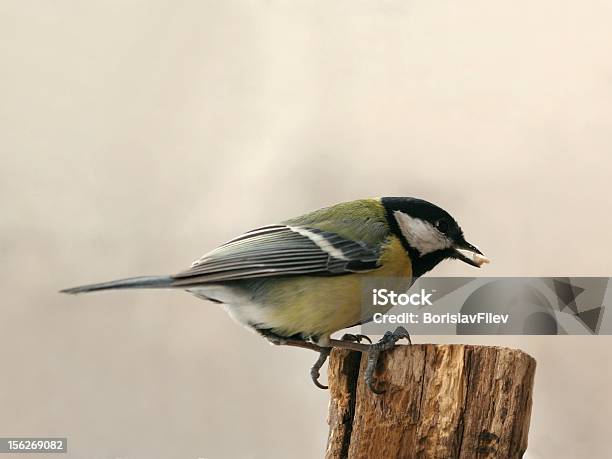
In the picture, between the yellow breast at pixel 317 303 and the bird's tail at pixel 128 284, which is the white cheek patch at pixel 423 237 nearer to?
the yellow breast at pixel 317 303

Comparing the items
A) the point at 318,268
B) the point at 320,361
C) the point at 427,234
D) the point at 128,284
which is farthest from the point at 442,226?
the point at 128,284

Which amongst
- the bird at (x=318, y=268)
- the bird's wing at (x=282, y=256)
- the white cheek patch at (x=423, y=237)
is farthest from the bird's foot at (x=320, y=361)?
the white cheek patch at (x=423, y=237)

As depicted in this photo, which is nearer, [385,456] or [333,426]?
[385,456]

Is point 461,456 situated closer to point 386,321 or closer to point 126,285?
point 386,321

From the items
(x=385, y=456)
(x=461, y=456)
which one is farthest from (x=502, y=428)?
(x=385, y=456)

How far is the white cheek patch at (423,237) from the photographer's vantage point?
170cm

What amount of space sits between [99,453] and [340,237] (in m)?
1.14

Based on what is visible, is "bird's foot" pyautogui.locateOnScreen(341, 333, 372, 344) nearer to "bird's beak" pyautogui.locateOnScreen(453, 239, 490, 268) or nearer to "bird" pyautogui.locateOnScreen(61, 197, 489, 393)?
"bird" pyautogui.locateOnScreen(61, 197, 489, 393)

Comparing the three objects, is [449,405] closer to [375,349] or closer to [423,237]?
[375,349]

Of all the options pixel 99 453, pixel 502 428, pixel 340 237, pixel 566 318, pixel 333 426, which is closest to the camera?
pixel 502 428

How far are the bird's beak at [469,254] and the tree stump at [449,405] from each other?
0.38 meters

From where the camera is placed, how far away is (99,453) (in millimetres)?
2305

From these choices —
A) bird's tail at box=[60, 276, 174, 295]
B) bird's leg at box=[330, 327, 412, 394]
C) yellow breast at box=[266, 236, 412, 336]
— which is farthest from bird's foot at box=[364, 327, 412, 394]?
bird's tail at box=[60, 276, 174, 295]

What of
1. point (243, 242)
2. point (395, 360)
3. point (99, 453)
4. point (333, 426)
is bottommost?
point (99, 453)
